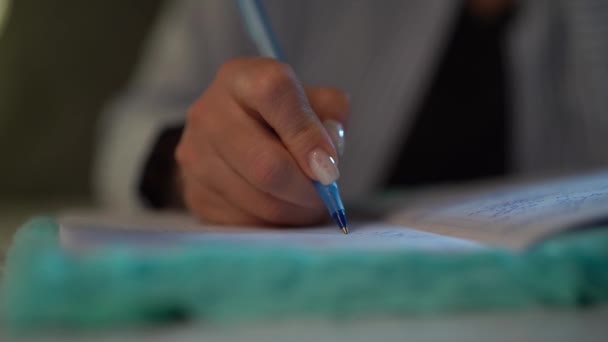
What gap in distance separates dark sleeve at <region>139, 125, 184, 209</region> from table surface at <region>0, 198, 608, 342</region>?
386 millimetres

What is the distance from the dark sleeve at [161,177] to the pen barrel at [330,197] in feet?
0.91

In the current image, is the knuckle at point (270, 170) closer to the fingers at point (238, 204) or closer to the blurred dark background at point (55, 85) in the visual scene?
the fingers at point (238, 204)

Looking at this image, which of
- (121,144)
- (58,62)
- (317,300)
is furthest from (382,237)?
(58,62)

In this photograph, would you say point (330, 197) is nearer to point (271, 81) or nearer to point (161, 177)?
point (271, 81)

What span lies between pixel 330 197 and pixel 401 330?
15cm

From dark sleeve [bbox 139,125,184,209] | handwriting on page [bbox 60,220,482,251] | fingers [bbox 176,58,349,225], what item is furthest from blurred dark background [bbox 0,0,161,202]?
handwriting on page [bbox 60,220,482,251]

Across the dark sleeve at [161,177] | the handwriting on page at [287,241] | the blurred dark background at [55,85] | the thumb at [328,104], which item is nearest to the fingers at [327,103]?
the thumb at [328,104]

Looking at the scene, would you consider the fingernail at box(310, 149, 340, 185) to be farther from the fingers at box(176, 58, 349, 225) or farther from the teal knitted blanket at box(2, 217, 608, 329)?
the teal knitted blanket at box(2, 217, 608, 329)

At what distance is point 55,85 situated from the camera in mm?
891

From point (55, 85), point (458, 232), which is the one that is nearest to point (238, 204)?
point (458, 232)

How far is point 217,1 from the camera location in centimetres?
76

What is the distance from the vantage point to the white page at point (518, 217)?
0.73 ft

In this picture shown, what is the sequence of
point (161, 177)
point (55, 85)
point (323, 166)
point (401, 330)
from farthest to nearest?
point (55, 85), point (161, 177), point (323, 166), point (401, 330)

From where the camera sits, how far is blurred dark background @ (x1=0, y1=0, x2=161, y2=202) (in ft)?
2.87
